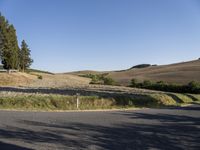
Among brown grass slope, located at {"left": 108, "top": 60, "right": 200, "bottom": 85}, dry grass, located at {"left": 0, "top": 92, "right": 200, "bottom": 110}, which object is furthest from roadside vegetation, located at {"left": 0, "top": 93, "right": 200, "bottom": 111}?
brown grass slope, located at {"left": 108, "top": 60, "right": 200, "bottom": 85}

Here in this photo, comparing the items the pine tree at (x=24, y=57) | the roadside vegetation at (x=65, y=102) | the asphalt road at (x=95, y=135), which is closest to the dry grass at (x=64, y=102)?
the roadside vegetation at (x=65, y=102)

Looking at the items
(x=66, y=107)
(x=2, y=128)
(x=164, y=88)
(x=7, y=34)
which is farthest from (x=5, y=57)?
(x=2, y=128)

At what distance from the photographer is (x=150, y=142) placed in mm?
10570

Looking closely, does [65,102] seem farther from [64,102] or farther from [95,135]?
[95,135]

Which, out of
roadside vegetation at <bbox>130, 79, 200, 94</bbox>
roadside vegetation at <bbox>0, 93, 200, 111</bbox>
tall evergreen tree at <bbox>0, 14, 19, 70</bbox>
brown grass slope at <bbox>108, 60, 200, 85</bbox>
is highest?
tall evergreen tree at <bbox>0, 14, 19, 70</bbox>

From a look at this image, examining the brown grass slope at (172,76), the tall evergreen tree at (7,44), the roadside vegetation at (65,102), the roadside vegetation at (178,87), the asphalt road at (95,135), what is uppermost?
the tall evergreen tree at (7,44)

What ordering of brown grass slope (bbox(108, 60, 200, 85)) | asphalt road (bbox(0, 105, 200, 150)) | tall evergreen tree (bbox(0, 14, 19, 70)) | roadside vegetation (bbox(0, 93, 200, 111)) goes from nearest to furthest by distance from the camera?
1. asphalt road (bbox(0, 105, 200, 150))
2. roadside vegetation (bbox(0, 93, 200, 111))
3. tall evergreen tree (bbox(0, 14, 19, 70))
4. brown grass slope (bbox(108, 60, 200, 85))

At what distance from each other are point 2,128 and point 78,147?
149 inches

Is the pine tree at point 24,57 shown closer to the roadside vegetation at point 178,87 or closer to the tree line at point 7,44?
the tree line at point 7,44

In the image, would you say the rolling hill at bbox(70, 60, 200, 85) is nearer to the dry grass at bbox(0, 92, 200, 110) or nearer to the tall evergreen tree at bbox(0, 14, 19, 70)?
the tall evergreen tree at bbox(0, 14, 19, 70)

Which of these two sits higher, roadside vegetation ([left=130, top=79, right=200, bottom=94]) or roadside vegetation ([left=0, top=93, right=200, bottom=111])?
roadside vegetation ([left=130, top=79, right=200, bottom=94])

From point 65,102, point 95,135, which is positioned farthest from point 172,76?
point 95,135

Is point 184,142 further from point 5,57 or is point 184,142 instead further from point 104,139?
point 5,57

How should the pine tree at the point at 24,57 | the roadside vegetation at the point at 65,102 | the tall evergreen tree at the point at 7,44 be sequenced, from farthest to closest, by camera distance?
the pine tree at the point at 24,57 < the tall evergreen tree at the point at 7,44 < the roadside vegetation at the point at 65,102
